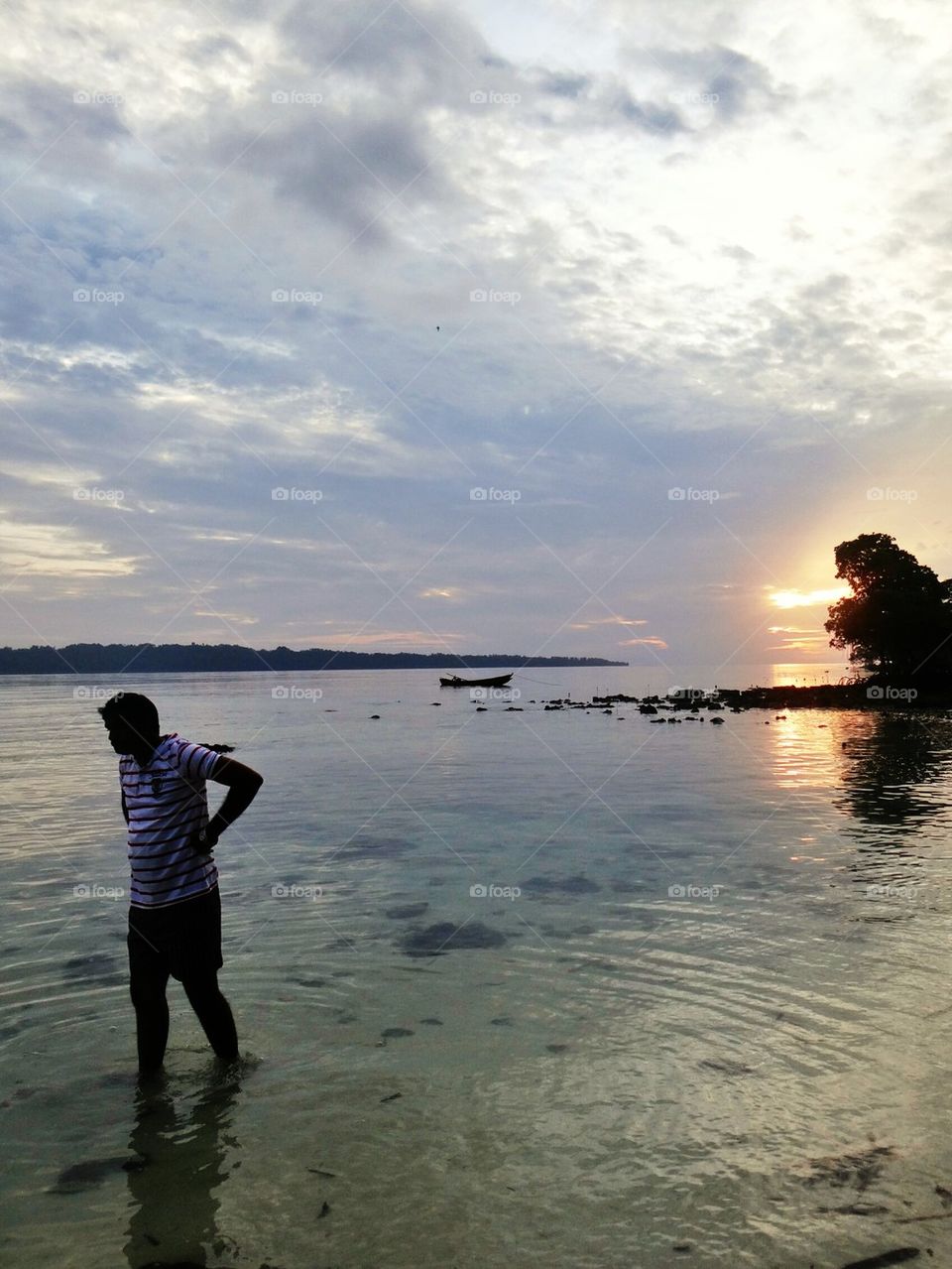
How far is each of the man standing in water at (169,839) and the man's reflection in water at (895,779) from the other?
15.0m

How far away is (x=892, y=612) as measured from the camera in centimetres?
6862

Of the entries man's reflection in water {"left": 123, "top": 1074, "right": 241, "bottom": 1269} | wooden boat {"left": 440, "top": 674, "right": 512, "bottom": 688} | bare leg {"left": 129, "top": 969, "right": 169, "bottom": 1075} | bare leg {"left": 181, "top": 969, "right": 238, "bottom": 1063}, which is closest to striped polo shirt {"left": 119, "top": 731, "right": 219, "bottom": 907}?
bare leg {"left": 129, "top": 969, "right": 169, "bottom": 1075}

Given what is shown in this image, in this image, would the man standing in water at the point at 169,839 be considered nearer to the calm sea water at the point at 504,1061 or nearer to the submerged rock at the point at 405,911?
the calm sea water at the point at 504,1061

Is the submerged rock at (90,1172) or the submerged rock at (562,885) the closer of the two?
the submerged rock at (90,1172)

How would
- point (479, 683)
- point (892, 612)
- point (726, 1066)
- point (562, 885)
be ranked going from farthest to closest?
point (479, 683), point (892, 612), point (562, 885), point (726, 1066)

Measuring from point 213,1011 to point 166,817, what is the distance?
179cm

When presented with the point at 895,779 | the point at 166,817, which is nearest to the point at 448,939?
the point at 166,817

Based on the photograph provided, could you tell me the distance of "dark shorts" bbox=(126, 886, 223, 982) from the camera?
6.61 metres

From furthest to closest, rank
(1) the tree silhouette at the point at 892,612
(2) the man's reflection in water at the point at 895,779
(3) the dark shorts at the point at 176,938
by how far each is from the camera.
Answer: (1) the tree silhouette at the point at 892,612 → (2) the man's reflection in water at the point at 895,779 → (3) the dark shorts at the point at 176,938

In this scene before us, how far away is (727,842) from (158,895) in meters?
13.9

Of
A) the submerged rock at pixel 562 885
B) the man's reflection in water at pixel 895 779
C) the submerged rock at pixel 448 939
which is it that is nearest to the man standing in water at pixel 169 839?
the submerged rock at pixel 448 939

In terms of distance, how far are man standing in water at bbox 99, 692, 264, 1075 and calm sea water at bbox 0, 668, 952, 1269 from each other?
1133 millimetres

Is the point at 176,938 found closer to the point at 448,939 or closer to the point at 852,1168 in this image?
the point at 852,1168

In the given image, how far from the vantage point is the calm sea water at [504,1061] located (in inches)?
202
